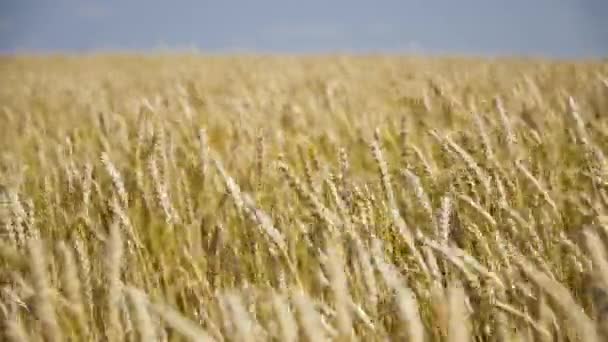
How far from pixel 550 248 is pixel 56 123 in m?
3.13

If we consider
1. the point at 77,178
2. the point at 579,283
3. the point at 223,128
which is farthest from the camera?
the point at 223,128

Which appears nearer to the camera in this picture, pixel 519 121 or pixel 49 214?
pixel 49 214

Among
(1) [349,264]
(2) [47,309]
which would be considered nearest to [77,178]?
(1) [349,264]

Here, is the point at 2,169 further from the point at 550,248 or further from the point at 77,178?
the point at 550,248

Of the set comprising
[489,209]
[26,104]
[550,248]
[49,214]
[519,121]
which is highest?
[26,104]

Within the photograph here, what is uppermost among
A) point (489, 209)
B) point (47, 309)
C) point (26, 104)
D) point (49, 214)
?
point (26, 104)

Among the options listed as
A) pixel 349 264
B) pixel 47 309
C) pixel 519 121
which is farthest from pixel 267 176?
pixel 47 309

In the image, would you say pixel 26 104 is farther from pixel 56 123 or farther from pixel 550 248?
pixel 550 248

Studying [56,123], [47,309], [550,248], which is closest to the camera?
[47,309]

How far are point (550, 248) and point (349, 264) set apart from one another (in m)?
0.37

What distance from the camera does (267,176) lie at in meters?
1.94

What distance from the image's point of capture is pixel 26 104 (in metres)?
4.98

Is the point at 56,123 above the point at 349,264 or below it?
above

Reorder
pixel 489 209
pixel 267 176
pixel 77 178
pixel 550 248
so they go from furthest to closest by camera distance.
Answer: pixel 267 176 < pixel 77 178 < pixel 489 209 < pixel 550 248
